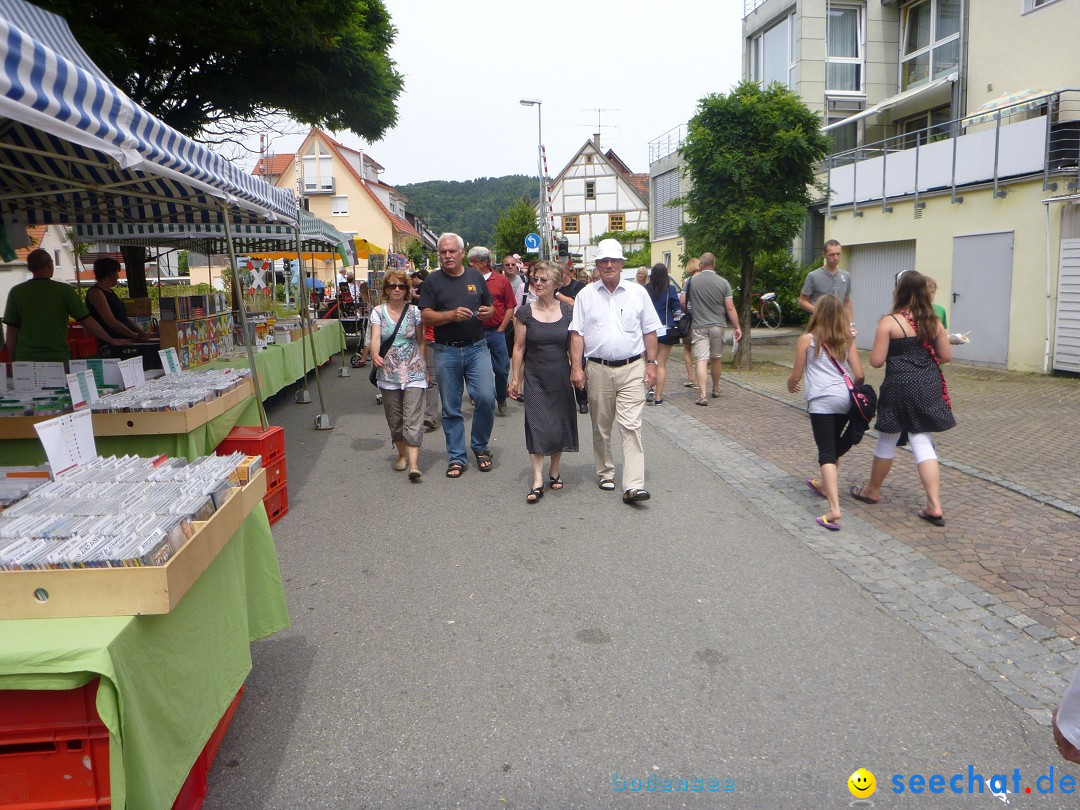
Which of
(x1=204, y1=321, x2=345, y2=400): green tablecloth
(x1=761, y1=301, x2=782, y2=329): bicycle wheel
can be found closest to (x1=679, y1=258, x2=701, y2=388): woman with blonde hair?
(x1=204, y1=321, x2=345, y2=400): green tablecloth

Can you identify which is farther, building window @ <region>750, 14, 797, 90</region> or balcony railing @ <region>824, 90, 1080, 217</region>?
building window @ <region>750, 14, 797, 90</region>

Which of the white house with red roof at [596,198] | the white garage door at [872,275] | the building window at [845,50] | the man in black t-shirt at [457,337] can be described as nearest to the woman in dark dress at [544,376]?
the man in black t-shirt at [457,337]

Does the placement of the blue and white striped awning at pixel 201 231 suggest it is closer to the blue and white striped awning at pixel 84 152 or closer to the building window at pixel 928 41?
the blue and white striped awning at pixel 84 152

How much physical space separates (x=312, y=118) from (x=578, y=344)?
31.9ft

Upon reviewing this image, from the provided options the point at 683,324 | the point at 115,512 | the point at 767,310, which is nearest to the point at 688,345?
the point at 683,324

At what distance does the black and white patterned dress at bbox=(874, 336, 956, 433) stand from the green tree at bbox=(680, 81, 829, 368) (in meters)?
8.59

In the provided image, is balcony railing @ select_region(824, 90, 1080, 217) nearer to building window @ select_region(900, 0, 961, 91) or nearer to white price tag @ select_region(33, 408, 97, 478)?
building window @ select_region(900, 0, 961, 91)

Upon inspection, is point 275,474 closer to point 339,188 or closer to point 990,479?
point 990,479

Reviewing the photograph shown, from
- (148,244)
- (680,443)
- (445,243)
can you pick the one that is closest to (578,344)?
(445,243)

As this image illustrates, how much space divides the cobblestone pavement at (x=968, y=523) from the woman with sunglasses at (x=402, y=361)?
2.79m

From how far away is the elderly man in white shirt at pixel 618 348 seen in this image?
6.23 meters

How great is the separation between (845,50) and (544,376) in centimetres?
2072

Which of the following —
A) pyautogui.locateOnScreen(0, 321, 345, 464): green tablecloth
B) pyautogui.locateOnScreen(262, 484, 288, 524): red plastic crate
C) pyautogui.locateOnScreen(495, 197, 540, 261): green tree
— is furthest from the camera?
pyautogui.locateOnScreen(495, 197, 540, 261): green tree

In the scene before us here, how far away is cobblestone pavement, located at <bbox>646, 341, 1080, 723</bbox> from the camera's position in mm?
4008
